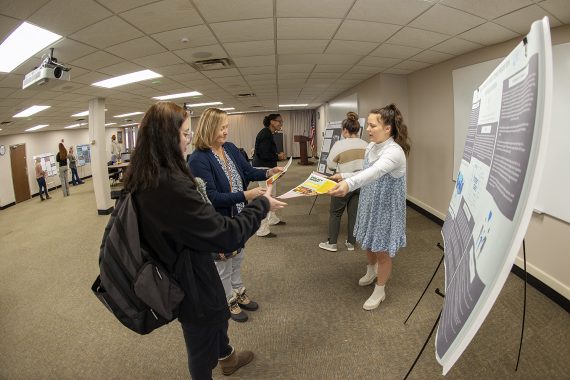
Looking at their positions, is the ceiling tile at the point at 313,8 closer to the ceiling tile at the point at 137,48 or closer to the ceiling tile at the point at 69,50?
the ceiling tile at the point at 137,48

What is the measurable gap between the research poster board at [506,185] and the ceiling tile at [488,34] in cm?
228

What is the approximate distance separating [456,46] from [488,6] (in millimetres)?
1157

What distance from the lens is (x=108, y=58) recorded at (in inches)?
117

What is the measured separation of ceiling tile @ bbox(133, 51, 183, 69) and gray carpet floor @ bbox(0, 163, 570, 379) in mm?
2358

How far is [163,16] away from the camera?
6.99 ft

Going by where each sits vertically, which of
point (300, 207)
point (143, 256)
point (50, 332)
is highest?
point (143, 256)

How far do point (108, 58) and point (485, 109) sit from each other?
3.39 metres

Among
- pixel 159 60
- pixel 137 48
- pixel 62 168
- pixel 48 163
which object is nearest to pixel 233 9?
pixel 137 48

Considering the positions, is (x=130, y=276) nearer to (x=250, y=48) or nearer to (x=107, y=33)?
(x=107, y=33)

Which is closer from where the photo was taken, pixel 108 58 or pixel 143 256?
pixel 143 256

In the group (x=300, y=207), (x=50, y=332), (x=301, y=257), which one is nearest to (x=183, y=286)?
(x=50, y=332)

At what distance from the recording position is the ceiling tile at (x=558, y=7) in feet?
6.36

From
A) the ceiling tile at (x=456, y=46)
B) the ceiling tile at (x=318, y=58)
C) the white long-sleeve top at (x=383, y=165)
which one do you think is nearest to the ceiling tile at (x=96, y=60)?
the ceiling tile at (x=318, y=58)

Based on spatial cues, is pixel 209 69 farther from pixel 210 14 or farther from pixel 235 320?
pixel 235 320
